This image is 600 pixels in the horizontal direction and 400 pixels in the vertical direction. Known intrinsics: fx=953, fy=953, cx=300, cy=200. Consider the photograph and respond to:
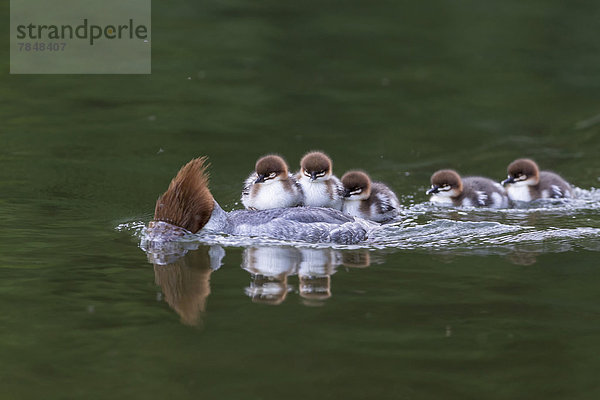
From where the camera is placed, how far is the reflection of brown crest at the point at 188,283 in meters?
5.92

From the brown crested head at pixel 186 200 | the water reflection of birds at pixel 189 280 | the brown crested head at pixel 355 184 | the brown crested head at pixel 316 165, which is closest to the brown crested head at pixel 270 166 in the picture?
the brown crested head at pixel 316 165

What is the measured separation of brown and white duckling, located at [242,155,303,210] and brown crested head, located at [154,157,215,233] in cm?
60

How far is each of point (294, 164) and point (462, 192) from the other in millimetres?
2152

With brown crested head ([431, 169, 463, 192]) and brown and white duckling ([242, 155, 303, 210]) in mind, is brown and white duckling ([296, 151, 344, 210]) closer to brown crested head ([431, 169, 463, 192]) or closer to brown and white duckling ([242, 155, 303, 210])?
brown and white duckling ([242, 155, 303, 210])

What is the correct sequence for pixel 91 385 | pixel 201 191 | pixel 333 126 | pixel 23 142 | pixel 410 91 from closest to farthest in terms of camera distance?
pixel 91 385 < pixel 201 191 < pixel 23 142 < pixel 333 126 < pixel 410 91

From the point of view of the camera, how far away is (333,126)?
12164 millimetres

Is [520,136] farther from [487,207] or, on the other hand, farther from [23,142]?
[23,142]

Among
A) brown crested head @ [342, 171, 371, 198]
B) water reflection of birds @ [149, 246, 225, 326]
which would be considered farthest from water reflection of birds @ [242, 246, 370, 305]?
brown crested head @ [342, 171, 371, 198]

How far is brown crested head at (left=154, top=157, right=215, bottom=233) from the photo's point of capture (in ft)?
25.4

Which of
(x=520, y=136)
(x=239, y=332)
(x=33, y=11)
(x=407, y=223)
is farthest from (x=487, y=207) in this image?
(x=33, y=11)

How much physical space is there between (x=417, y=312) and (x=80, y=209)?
4.20 metres

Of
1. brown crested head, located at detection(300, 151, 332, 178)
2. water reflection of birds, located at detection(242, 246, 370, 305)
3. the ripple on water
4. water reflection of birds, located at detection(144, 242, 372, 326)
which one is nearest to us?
water reflection of birds, located at detection(144, 242, 372, 326)

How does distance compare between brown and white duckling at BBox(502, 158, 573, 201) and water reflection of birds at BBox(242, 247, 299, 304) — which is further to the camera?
brown and white duckling at BBox(502, 158, 573, 201)

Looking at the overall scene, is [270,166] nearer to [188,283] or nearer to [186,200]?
[186,200]
